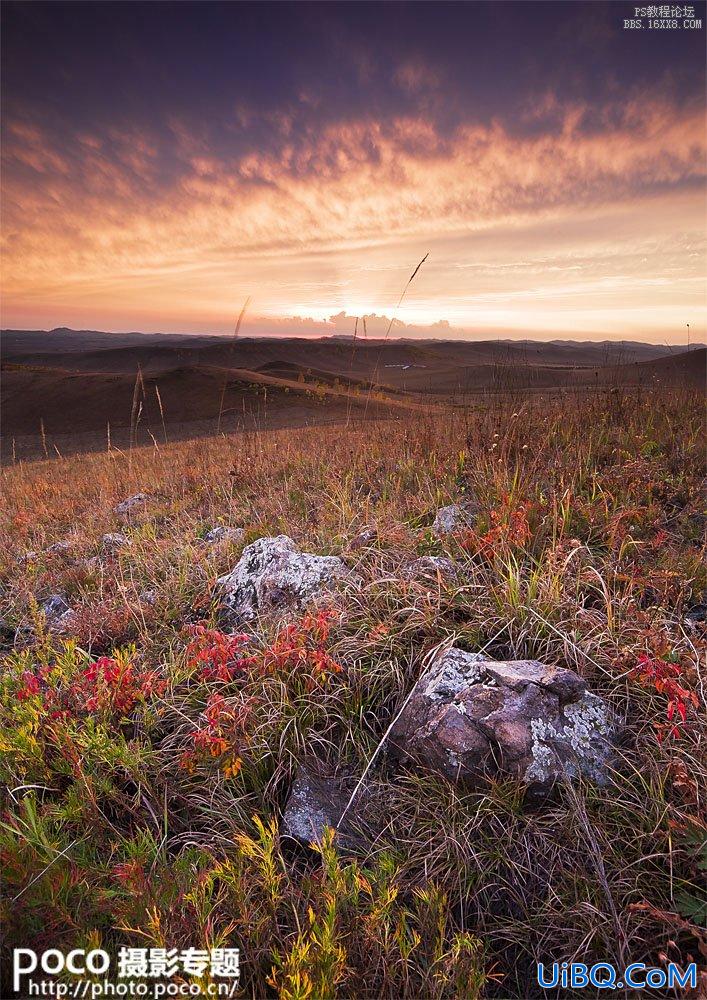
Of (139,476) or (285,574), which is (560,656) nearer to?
(285,574)

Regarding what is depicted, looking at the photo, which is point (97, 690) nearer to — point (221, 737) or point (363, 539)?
point (221, 737)

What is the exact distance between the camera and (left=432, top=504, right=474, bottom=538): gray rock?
3.70 metres

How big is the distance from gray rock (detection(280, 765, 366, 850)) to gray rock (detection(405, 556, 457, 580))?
48.6 inches

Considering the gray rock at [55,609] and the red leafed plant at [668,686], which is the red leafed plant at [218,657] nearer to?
the gray rock at [55,609]

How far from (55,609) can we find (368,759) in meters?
2.93

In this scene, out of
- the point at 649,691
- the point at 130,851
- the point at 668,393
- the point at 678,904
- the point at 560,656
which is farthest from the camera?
the point at 668,393

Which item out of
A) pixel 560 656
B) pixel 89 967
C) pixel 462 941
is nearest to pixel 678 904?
pixel 462 941

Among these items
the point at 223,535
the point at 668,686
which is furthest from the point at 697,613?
the point at 223,535

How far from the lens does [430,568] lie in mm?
3100

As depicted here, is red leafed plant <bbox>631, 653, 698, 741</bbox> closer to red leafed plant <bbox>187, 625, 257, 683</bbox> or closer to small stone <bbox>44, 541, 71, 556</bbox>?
red leafed plant <bbox>187, 625, 257, 683</bbox>

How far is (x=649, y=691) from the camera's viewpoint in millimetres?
2195

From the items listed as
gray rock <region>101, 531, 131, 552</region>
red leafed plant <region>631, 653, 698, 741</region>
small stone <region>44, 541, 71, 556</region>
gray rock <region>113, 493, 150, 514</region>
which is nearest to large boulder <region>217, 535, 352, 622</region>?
red leafed plant <region>631, 653, 698, 741</region>

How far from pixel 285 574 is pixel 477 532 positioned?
1322 mm

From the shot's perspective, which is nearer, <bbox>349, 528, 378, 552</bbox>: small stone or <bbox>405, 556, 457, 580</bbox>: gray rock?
<bbox>405, 556, 457, 580</bbox>: gray rock
